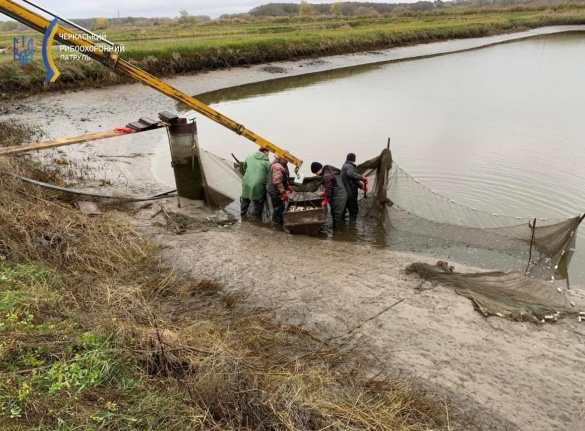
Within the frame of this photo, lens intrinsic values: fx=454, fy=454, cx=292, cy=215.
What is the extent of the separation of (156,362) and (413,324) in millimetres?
3163

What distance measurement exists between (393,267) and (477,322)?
1.73 m

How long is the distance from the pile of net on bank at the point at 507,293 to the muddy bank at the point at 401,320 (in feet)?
0.50

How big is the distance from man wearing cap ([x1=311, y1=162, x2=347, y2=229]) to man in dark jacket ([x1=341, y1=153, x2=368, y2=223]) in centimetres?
13

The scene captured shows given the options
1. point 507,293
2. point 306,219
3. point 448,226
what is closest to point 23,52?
point 306,219

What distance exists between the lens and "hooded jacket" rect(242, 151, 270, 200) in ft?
28.9

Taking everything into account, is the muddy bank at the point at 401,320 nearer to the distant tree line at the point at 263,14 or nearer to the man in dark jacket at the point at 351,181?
the man in dark jacket at the point at 351,181

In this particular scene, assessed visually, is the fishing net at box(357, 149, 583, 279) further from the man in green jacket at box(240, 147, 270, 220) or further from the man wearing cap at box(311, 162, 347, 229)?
the man in green jacket at box(240, 147, 270, 220)

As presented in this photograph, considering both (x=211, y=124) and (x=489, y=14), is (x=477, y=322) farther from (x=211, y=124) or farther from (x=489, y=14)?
(x=489, y=14)

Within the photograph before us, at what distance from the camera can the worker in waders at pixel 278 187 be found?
8500 millimetres

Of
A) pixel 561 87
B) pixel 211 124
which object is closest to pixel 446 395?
pixel 211 124

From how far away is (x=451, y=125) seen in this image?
1561 cm

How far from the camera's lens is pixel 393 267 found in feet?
23.7

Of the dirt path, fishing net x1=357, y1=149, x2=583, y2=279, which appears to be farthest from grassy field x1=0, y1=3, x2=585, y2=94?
fishing net x1=357, y1=149, x2=583, y2=279

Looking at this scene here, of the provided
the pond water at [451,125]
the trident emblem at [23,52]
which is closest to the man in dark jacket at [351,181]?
the pond water at [451,125]
